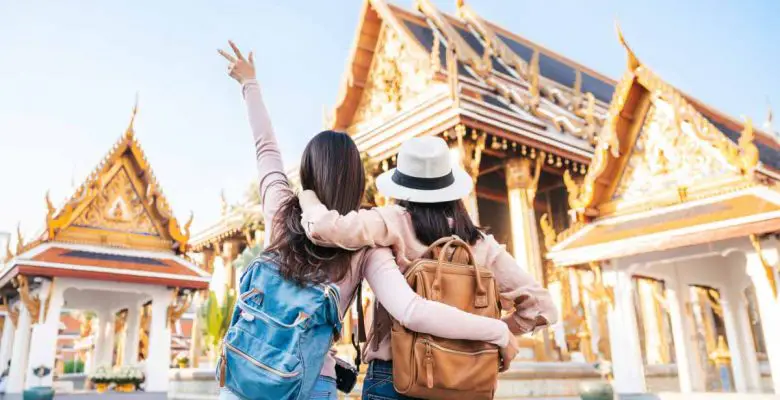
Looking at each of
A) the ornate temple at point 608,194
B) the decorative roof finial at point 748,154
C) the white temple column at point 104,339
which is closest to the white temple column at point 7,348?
the white temple column at point 104,339

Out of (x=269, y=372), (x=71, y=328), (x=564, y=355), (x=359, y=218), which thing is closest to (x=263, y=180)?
(x=359, y=218)

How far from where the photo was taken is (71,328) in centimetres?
3850

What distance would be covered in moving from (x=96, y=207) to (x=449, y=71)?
6.34m

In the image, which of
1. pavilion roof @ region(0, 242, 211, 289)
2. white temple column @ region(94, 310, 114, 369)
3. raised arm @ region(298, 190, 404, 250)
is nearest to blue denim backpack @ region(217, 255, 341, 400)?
raised arm @ region(298, 190, 404, 250)

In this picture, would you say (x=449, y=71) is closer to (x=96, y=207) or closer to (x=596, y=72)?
(x=96, y=207)

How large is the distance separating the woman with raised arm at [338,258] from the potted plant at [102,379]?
376 inches

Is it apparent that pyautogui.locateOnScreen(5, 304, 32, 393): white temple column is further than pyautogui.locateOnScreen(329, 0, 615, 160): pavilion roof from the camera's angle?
No

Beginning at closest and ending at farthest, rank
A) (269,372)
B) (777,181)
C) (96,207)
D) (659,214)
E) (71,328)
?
(269,372) → (777,181) → (659,214) → (96,207) → (71,328)

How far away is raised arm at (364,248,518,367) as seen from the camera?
131 cm

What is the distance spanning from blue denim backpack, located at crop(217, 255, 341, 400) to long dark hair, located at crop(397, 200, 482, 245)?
312mm

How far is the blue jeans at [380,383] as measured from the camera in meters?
1.47

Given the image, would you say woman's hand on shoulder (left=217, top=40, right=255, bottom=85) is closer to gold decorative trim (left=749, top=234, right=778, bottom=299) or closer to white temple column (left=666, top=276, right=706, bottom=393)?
gold decorative trim (left=749, top=234, right=778, bottom=299)

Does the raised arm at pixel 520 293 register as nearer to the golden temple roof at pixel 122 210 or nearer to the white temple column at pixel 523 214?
the white temple column at pixel 523 214

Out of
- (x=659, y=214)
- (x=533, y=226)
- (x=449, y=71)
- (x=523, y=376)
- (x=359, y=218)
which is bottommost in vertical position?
(x=523, y=376)
